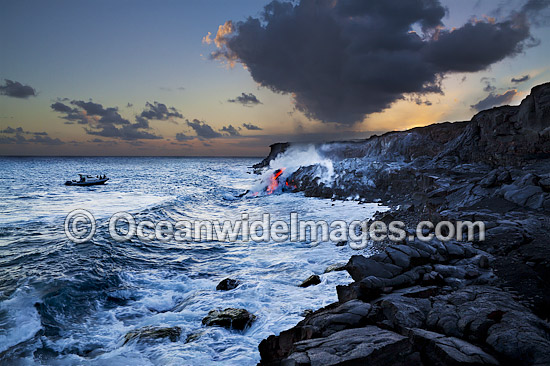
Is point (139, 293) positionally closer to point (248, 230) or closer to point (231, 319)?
point (231, 319)

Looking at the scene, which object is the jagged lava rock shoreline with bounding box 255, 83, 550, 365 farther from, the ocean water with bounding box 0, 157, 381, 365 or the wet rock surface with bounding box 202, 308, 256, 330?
the ocean water with bounding box 0, 157, 381, 365

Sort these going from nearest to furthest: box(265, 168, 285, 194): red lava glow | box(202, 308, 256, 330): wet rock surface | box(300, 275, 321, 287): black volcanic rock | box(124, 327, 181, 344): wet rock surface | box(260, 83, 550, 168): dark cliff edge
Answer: box(124, 327, 181, 344): wet rock surface → box(202, 308, 256, 330): wet rock surface → box(300, 275, 321, 287): black volcanic rock → box(260, 83, 550, 168): dark cliff edge → box(265, 168, 285, 194): red lava glow

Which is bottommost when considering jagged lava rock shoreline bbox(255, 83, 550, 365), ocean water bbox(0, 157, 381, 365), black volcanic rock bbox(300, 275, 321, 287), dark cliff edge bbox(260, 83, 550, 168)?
ocean water bbox(0, 157, 381, 365)

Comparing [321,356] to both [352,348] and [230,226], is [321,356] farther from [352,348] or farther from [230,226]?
[230,226]

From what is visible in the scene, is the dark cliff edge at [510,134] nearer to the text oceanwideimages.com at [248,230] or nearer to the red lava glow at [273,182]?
the text oceanwideimages.com at [248,230]

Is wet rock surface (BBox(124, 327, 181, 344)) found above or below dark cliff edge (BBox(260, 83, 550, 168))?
below

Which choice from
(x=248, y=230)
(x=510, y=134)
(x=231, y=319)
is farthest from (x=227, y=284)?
(x=510, y=134)

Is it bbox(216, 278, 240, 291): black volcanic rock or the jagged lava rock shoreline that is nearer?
the jagged lava rock shoreline

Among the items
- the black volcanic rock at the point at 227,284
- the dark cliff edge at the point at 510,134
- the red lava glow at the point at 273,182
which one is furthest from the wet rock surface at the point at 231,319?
the red lava glow at the point at 273,182

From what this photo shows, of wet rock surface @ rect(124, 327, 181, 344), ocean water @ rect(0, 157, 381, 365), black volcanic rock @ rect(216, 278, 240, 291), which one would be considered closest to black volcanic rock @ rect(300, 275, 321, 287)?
ocean water @ rect(0, 157, 381, 365)

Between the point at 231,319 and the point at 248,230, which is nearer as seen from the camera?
the point at 231,319

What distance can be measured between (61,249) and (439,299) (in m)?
20.4

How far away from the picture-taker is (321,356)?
4.73 m

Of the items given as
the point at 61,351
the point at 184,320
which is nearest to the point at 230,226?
the point at 184,320
